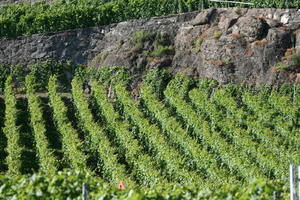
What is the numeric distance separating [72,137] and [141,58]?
23.3 feet

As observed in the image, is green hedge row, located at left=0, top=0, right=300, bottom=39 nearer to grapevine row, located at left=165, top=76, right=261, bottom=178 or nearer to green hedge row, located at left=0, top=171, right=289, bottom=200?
grapevine row, located at left=165, top=76, right=261, bottom=178

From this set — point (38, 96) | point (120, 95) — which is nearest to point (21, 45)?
point (38, 96)

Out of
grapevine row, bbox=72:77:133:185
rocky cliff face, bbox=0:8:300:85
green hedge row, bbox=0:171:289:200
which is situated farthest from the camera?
rocky cliff face, bbox=0:8:300:85

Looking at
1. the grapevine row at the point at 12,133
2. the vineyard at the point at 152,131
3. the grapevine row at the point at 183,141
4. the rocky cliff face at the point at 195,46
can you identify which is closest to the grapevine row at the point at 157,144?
the vineyard at the point at 152,131

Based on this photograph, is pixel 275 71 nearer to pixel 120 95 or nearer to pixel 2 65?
pixel 120 95

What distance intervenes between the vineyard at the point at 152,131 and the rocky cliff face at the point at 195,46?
701 millimetres

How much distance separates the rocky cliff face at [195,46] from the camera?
29.2m

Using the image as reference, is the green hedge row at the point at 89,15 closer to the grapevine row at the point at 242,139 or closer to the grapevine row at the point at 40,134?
the grapevine row at the point at 40,134

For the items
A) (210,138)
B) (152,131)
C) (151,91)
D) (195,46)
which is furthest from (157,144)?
(195,46)

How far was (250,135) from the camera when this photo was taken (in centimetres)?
2542

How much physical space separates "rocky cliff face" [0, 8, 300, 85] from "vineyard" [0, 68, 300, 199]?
701 millimetres

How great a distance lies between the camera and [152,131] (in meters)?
25.3

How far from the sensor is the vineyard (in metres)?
22.8

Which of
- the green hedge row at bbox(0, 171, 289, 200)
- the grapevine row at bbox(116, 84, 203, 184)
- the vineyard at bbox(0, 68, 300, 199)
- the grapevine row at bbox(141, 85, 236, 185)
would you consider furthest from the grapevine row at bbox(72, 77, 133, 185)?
the green hedge row at bbox(0, 171, 289, 200)
